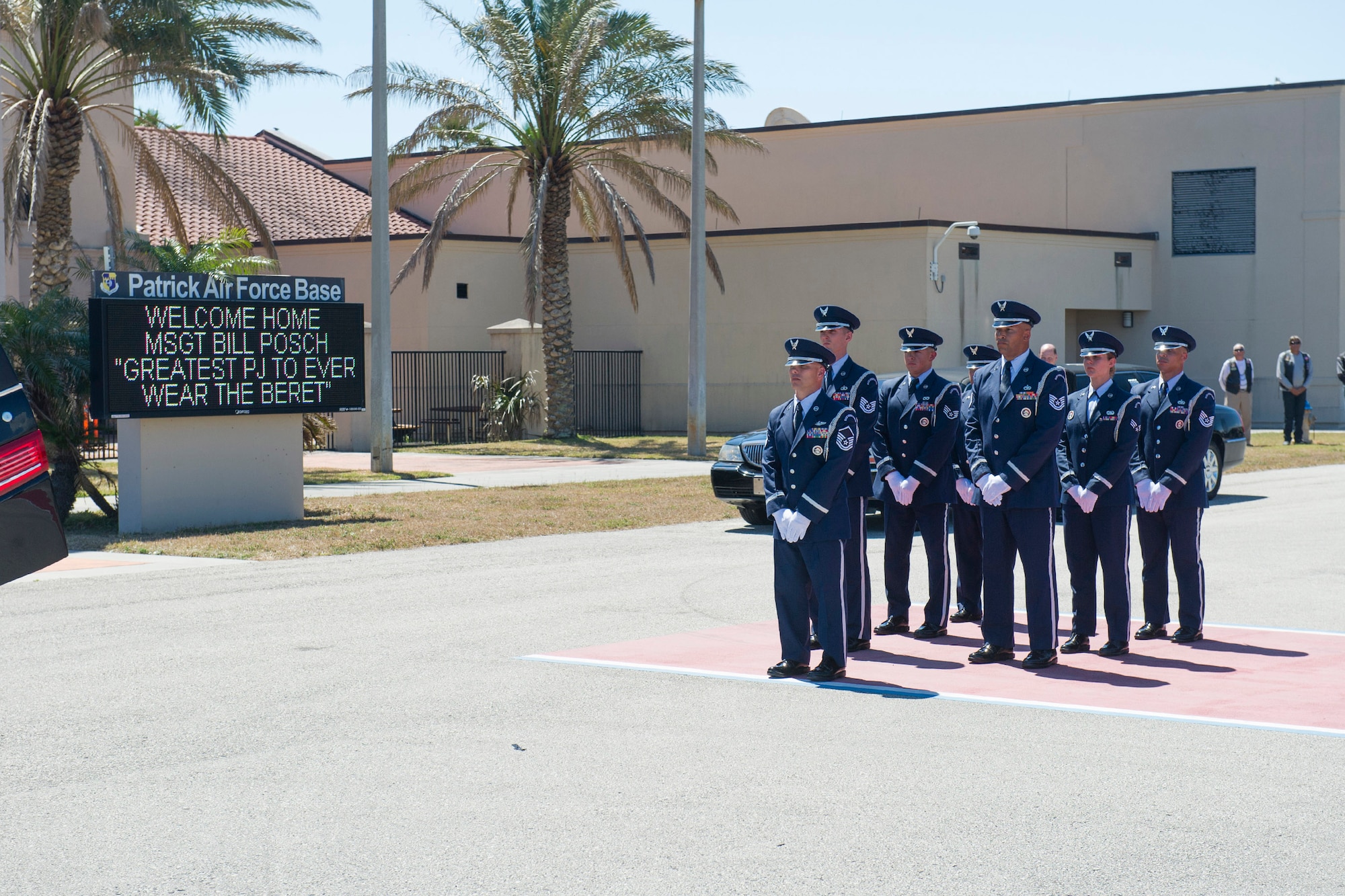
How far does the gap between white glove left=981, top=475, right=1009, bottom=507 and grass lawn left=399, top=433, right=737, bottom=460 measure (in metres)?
17.8

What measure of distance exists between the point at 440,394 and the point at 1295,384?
17.4m

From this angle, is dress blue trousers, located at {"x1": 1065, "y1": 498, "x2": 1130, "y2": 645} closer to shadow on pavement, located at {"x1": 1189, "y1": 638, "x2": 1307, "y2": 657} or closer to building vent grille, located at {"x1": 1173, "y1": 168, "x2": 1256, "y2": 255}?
shadow on pavement, located at {"x1": 1189, "y1": 638, "x2": 1307, "y2": 657}

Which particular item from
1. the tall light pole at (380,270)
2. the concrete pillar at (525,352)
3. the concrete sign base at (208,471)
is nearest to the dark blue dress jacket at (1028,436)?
the concrete sign base at (208,471)

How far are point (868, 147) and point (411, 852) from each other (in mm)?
38528

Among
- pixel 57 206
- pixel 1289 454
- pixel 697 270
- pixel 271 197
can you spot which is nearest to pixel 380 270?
pixel 57 206

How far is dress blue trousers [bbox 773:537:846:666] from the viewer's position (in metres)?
8.17

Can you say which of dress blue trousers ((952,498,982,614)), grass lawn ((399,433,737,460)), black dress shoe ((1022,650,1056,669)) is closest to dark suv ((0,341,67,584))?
black dress shoe ((1022,650,1056,669))

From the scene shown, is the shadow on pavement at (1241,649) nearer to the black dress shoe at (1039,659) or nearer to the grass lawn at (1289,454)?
the black dress shoe at (1039,659)

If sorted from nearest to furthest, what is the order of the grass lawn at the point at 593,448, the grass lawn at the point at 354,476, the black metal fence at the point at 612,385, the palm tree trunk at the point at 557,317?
the grass lawn at the point at 354,476
the grass lawn at the point at 593,448
the palm tree trunk at the point at 557,317
the black metal fence at the point at 612,385

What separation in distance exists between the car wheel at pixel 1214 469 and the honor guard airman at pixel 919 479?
10061 mm

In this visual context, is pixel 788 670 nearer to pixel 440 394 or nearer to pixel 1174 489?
pixel 1174 489

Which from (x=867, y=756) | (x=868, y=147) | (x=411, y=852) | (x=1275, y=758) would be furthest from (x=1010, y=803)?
(x=868, y=147)

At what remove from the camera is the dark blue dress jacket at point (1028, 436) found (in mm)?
8648

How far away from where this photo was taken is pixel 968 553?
1024 centimetres
